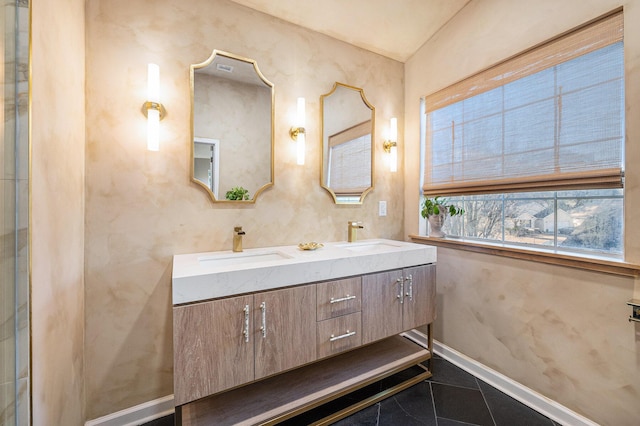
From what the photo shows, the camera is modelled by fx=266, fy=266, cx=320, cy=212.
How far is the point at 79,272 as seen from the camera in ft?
4.36

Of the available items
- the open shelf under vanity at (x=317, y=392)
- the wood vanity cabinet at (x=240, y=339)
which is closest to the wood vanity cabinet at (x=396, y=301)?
the open shelf under vanity at (x=317, y=392)

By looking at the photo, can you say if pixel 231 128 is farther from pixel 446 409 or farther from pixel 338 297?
pixel 446 409

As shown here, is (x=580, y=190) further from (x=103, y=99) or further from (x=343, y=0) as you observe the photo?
(x=103, y=99)

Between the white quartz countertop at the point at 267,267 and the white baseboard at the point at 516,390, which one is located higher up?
the white quartz countertop at the point at 267,267

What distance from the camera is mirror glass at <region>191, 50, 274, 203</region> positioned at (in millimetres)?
1629

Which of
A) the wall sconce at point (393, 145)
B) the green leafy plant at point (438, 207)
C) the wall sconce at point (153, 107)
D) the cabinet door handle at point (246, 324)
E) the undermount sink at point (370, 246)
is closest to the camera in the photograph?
the cabinet door handle at point (246, 324)

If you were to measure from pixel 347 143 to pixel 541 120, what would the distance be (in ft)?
4.08

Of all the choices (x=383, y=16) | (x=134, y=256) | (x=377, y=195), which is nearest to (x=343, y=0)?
(x=383, y=16)

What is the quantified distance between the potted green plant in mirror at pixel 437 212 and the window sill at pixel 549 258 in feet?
0.29

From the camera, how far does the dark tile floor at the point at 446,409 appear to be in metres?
1.52

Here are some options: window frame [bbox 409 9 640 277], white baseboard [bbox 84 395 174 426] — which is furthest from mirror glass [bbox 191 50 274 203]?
window frame [bbox 409 9 640 277]

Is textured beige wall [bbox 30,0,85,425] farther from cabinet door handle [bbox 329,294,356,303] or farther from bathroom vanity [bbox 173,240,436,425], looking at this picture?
cabinet door handle [bbox 329,294,356,303]

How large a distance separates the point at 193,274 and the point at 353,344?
37.6 inches

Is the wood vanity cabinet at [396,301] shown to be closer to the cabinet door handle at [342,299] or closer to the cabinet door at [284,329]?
the cabinet door handle at [342,299]
